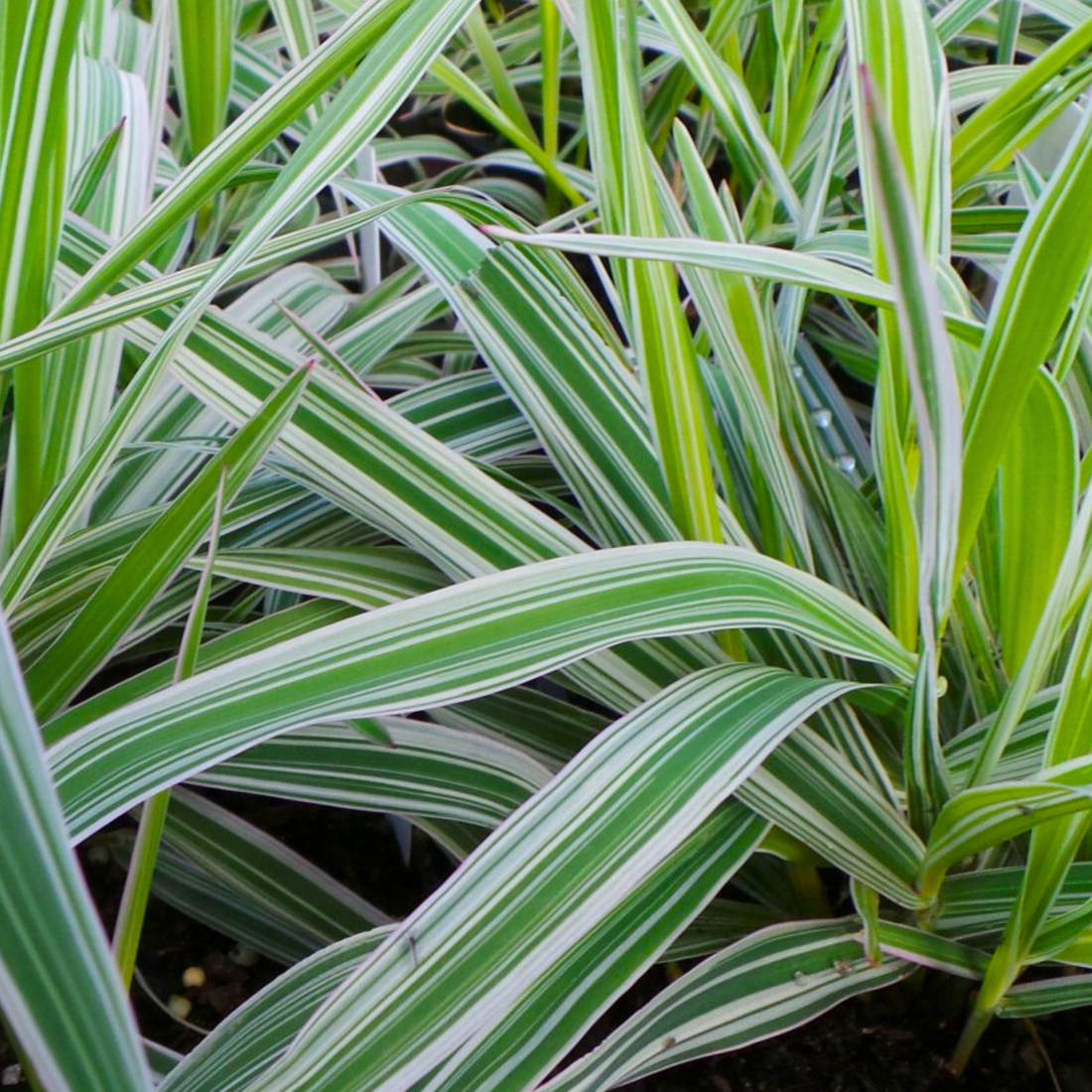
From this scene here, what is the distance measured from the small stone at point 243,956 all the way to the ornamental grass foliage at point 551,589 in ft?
0.14

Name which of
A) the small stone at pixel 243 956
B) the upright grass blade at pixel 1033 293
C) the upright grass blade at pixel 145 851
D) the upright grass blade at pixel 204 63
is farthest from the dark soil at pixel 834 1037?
the upright grass blade at pixel 204 63

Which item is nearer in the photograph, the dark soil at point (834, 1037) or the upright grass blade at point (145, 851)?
the upright grass blade at point (145, 851)

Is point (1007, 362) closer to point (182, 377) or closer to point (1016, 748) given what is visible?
point (1016, 748)

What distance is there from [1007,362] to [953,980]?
32 cm

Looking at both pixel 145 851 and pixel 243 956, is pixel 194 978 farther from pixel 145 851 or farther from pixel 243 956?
pixel 145 851

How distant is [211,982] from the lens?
583 mm

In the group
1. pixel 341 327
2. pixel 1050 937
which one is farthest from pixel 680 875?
pixel 341 327

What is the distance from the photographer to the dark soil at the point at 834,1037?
0.51 meters

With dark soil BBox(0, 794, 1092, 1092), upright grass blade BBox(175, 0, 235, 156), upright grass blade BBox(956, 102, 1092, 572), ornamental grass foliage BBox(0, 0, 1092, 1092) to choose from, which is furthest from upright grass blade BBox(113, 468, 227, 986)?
upright grass blade BBox(175, 0, 235, 156)

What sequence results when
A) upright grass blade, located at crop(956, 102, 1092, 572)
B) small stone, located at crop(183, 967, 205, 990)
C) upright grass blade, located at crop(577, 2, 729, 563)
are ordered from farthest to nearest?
small stone, located at crop(183, 967, 205, 990)
upright grass blade, located at crop(577, 2, 729, 563)
upright grass blade, located at crop(956, 102, 1092, 572)

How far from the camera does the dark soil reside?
0.51 metres

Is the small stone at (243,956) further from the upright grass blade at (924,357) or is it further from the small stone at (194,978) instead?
the upright grass blade at (924,357)

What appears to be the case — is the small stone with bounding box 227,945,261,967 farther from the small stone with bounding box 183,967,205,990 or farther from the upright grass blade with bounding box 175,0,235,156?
the upright grass blade with bounding box 175,0,235,156

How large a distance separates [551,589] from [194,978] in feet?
1.15
